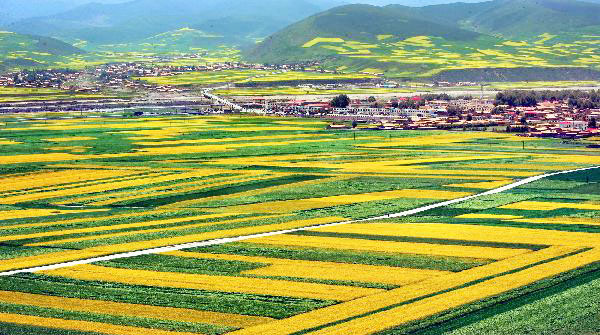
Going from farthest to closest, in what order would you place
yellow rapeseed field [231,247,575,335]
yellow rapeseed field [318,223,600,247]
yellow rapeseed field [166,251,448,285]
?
1. yellow rapeseed field [318,223,600,247]
2. yellow rapeseed field [166,251,448,285]
3. yellow rapeseed field [231,247,575,335]

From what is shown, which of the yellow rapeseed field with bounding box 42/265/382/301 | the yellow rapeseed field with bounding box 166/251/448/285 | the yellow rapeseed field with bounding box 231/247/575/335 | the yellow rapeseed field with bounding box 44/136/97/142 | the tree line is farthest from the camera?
the tree line

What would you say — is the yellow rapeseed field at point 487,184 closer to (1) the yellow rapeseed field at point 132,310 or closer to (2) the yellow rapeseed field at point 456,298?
(2) the yellow rapeseed field at point 456,298

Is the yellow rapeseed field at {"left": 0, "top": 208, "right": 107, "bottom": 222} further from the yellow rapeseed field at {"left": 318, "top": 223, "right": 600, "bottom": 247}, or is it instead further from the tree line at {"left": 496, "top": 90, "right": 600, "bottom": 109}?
the tree line at {"left": 496, "top": 90, "right": 600, "bottom": 109}

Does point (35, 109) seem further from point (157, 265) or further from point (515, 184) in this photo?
point (157, 265)

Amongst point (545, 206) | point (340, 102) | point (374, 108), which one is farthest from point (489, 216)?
point (340, 102)

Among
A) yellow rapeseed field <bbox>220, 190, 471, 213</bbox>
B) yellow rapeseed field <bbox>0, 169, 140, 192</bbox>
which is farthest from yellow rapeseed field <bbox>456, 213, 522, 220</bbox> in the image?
yellow rapeseed field <bbox>0, 169, 140, 192</bbox>

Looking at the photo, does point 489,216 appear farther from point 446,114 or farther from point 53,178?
point 446,114

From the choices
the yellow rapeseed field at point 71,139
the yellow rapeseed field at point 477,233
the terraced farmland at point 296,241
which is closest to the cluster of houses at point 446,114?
the terraced farmland at point 296,241

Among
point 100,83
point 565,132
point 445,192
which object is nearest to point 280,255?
point 445,192

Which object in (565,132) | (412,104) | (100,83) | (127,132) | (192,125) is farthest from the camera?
(100,83)
